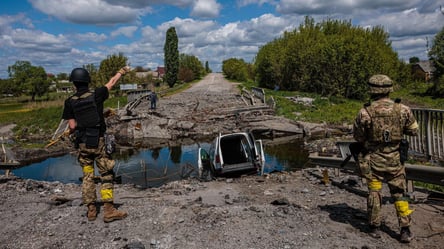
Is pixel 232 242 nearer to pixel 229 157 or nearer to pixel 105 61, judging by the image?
pixel 229 157

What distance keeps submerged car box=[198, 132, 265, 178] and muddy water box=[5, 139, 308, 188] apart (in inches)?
34.9

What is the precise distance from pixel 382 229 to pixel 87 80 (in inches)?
200

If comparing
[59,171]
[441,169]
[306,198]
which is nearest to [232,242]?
[306,198]

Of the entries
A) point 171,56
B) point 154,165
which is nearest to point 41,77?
point 171,56

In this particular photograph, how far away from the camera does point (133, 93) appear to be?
109 ft

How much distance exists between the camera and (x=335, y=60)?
107 feet

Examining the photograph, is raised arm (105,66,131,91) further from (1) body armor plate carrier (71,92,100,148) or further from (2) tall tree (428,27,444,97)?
(2) tall tree (428,27,444,97)

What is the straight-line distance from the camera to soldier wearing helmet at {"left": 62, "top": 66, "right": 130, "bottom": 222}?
557cm

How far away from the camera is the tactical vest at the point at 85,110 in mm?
5543

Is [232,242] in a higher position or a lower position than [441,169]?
lower

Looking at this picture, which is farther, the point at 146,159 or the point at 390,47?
the point at 390,47

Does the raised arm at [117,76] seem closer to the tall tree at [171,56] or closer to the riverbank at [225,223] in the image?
the riverbank at [225,223]

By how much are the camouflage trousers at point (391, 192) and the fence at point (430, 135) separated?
4.38m

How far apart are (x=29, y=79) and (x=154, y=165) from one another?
70.6 m
